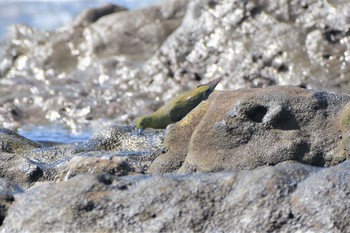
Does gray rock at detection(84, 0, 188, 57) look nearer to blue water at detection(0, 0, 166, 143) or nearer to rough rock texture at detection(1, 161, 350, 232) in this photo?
blue water at detection(0, 0, 166, 143)

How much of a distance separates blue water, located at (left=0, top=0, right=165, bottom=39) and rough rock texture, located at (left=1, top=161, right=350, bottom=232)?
1635cm

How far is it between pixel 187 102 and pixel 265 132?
122cm

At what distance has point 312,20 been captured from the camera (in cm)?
1213

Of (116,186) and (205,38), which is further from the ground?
(116,186)

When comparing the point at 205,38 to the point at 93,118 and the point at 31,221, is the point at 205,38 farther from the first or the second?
the point at 31,221

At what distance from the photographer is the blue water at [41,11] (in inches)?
829

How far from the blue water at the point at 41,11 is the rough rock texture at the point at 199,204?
53.6 ft

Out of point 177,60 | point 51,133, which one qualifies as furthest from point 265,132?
point 177,60

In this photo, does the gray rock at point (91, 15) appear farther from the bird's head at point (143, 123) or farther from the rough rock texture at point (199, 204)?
the rough rock texture at point (199, 204)

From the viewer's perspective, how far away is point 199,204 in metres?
3.70

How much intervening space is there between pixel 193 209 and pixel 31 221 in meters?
0.70

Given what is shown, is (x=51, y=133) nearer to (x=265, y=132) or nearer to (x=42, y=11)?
(x=265, y=132)

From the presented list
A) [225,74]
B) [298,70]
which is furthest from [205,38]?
[298,70]

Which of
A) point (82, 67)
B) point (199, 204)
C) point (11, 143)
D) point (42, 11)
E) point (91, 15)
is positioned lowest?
point (42, 11)
